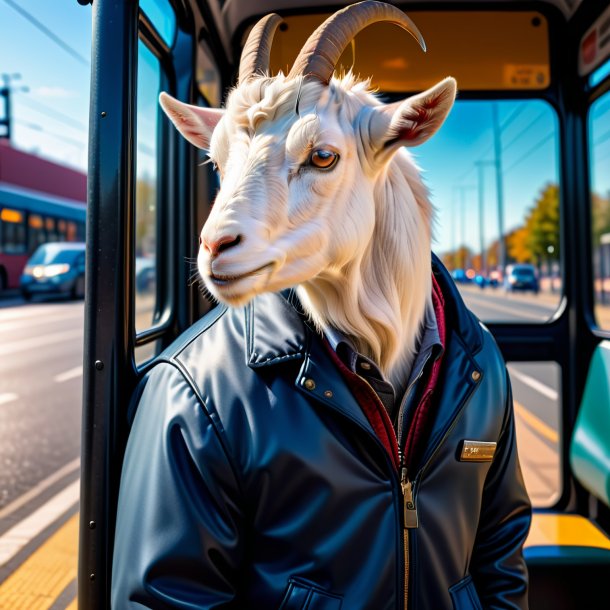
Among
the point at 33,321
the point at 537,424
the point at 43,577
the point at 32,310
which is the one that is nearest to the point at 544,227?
the point at 43,577

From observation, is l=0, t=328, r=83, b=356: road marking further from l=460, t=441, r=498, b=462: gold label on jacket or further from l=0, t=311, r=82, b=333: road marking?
l=460, t=441, r=498, b=462: gold label on jacket

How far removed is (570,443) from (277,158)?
2.52m

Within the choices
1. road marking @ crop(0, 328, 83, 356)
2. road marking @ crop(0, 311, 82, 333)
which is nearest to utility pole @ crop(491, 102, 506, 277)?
road marking @ crop(0, 328, 83, 356)

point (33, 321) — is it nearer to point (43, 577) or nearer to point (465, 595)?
point (43, 577)

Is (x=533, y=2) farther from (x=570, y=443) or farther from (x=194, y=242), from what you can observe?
(x=570, y=443)

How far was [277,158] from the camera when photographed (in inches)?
50.9

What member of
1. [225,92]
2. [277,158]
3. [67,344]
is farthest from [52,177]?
[277,158]

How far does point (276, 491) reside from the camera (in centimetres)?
127

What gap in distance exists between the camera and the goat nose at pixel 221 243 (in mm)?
1177

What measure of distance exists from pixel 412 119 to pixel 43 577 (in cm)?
304

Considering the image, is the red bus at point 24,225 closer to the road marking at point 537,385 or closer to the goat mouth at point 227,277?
the road marking at point 537,385

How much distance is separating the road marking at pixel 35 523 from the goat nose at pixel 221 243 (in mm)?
3067

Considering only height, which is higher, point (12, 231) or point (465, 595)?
point (12, 231)

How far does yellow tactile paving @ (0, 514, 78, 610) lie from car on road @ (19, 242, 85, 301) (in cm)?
1694
